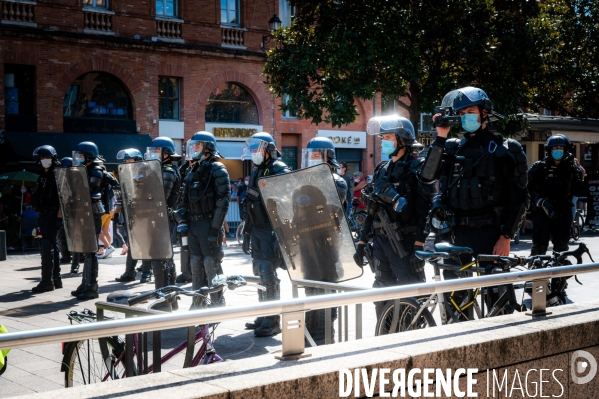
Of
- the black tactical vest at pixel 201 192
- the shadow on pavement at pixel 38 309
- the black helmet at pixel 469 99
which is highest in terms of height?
the black helmet at pixel 469 99

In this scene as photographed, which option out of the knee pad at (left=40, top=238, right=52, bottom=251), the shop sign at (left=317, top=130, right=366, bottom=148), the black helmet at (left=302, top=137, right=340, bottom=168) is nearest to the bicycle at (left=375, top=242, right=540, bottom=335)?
the black helmet at (left=302, top=137, right=340, bottom=168)

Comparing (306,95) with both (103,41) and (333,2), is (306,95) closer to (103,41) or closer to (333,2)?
(333,2)

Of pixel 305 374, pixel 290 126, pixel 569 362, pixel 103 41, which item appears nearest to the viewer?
pixel 305 374

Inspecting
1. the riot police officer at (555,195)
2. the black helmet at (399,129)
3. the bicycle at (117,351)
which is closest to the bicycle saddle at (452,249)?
the black helmet at (399,129)

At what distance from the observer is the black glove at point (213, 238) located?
8227 millimetres

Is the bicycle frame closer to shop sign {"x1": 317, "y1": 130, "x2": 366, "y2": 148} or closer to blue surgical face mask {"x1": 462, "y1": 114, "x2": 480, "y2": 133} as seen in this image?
blue surgical face mask {"x1": 462, "y1": 114, "x2": 480, "y2": 133}

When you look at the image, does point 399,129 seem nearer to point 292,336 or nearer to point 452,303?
point 452,303

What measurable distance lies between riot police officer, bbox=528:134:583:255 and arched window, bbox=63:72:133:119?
1804 cm

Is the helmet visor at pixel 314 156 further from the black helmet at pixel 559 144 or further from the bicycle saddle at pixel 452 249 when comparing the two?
the black helmet at pixel 559 144

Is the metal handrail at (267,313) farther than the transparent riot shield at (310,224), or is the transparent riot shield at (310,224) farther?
the transparent riot shield at (310,224)

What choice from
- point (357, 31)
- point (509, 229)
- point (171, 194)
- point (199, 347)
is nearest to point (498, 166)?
point (509, 229)

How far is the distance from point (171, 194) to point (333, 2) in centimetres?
1270

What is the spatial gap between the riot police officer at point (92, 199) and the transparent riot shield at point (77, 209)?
0.21m

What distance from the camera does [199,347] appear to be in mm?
4414
